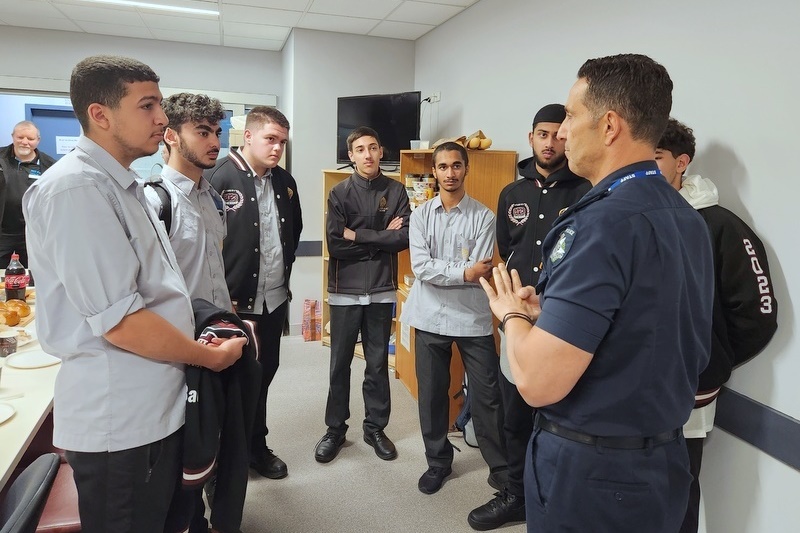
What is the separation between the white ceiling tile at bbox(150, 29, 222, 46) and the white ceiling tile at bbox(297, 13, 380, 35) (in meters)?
1.02

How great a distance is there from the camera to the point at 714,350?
1.67 meters

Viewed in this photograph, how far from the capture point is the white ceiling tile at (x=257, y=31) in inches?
175

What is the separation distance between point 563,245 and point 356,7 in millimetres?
3460

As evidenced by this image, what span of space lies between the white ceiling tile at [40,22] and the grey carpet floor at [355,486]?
12.8 feet

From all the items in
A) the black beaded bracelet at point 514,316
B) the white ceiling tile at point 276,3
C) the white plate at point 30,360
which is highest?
the white ceiling tile at point 276,3

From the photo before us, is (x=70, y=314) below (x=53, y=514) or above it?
above

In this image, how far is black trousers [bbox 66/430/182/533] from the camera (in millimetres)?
1230

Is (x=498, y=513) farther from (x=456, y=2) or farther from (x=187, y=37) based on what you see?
(x=187, y=37)

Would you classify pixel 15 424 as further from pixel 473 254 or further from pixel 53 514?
pixel 473 254

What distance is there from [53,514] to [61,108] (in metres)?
5.31

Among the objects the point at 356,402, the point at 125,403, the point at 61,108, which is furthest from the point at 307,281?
the point at 125,403

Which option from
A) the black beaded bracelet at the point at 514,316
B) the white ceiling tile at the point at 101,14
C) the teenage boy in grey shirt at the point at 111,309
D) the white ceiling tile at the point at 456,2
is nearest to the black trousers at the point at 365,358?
the teenage boy in grey shirt at the point at 111,309

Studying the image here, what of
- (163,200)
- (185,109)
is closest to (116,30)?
(185,109)

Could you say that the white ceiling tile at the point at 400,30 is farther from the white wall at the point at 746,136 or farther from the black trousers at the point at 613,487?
the black trousers at the point at 613,487
